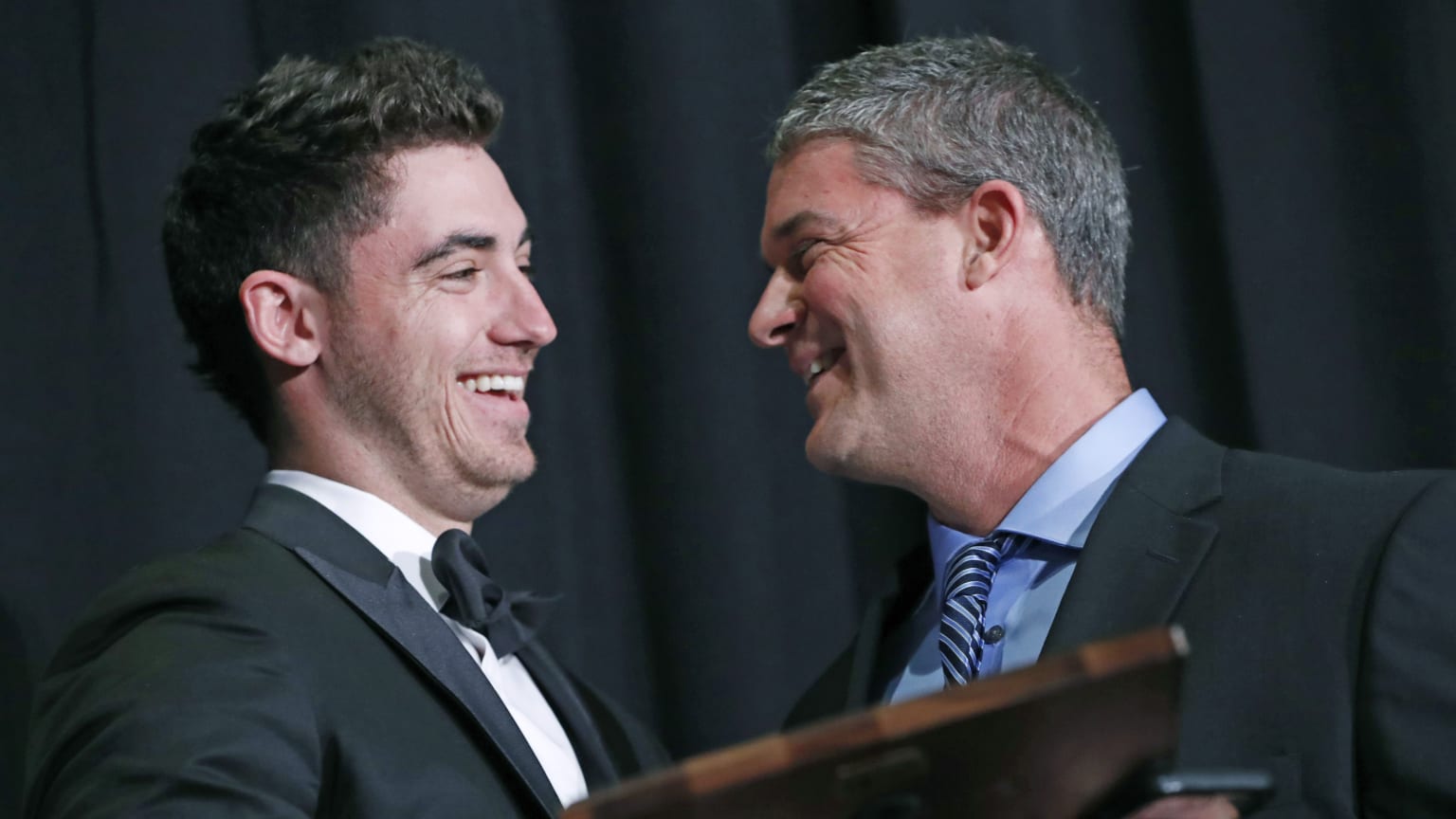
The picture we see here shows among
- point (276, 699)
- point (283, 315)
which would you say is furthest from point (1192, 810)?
point (283, 315)

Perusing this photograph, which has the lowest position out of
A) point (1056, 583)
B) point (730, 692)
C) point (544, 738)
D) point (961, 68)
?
point (730, 692)

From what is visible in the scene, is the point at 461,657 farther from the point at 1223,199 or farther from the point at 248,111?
the point at 1223,199

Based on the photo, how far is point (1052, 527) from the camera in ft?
5.45

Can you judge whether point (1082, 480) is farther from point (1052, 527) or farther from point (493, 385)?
point (493, 385)

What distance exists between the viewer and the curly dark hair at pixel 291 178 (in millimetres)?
1862

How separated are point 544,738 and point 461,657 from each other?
0.23 metres

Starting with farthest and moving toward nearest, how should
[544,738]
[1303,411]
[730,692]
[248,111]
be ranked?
[730,692] < [1303,411] < [248,111] < [544,738]

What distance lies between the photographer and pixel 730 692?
239 centimetres

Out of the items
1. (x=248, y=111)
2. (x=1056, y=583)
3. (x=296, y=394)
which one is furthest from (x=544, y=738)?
(x=248, y=111)

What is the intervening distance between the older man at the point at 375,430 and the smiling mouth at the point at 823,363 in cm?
35

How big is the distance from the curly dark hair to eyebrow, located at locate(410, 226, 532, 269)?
0.08 metres

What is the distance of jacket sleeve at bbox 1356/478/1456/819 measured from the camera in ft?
4.31

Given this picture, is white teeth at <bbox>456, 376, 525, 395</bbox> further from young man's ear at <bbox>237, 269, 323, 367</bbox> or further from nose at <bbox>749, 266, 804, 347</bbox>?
nose at <bbox>749, 266, 804, 347</bbox>

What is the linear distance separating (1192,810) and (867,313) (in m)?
0.83
